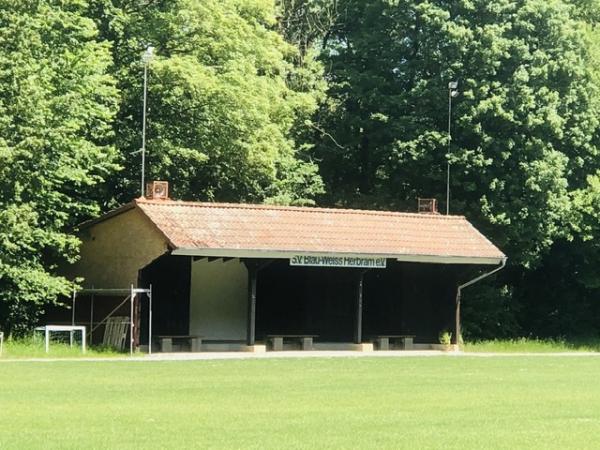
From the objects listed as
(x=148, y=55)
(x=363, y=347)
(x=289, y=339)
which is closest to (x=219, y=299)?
(x=289, y=339)

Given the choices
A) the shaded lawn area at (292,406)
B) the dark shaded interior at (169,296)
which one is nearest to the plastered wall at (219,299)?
the dark shaded interior at (169,296)

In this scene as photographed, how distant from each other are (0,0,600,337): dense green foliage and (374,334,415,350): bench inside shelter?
708 centimetres

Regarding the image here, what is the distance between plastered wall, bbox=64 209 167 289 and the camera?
31.2 metres

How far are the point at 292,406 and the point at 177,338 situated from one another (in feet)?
55.0

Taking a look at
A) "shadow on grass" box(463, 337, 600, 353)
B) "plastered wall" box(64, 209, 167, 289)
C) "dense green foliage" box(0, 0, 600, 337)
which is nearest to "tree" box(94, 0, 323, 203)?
"dense green foliage" box(0, 0, 600, 337)

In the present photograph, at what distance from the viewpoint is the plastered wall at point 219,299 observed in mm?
33625

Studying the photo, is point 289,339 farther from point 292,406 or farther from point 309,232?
point 292,406

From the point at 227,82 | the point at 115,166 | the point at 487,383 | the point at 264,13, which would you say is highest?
the point at 264,13

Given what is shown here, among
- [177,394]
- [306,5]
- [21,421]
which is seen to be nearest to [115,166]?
[306,5]

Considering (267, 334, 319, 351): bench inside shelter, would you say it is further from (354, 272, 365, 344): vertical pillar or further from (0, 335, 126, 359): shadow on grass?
(0, 335, 126, 359): shadow on grass

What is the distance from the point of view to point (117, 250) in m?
32.5

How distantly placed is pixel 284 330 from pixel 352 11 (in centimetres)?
1595

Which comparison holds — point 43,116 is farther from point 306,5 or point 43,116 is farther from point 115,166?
point 306,5

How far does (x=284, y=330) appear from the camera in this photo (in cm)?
3494
